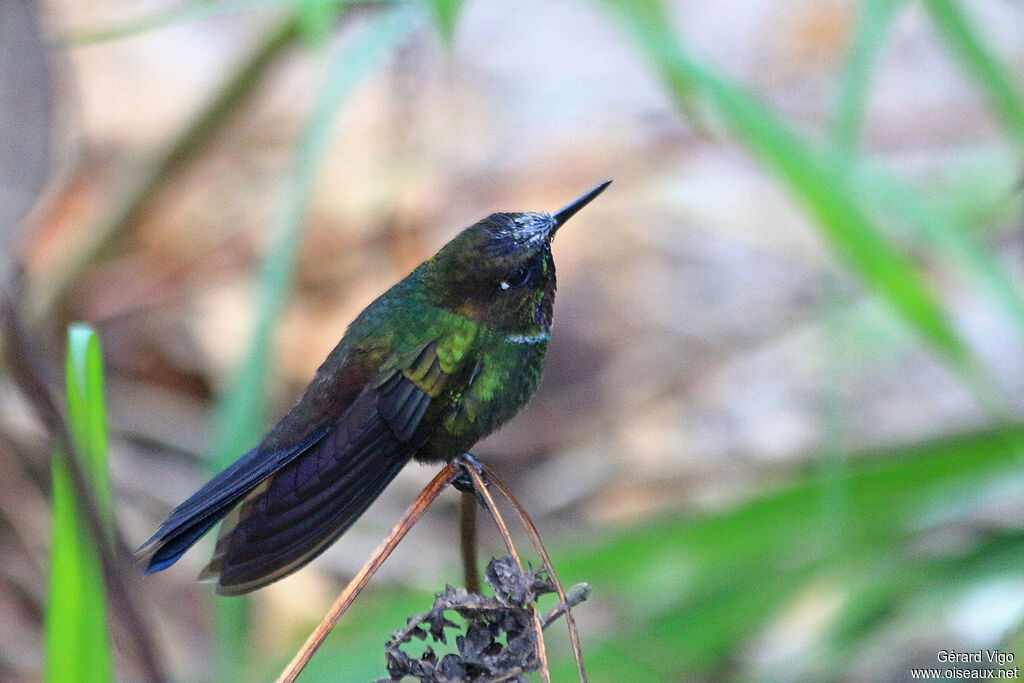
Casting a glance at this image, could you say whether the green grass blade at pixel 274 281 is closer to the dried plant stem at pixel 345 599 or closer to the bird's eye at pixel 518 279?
the bird's eye at pixel 518 279

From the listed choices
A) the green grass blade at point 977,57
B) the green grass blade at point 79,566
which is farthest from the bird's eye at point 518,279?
the green grass blade at point 977,57

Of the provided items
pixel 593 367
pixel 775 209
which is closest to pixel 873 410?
pixel 593 367

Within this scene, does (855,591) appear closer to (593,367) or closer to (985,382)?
(985,382)

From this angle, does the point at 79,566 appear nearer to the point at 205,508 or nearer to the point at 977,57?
the point at 205,508

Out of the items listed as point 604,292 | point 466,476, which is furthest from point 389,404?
point 604,292

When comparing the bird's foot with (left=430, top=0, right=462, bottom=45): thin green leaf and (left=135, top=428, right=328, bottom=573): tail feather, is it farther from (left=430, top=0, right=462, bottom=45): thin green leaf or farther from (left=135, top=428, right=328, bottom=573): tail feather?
(left=430, top=0, right=462, bottom=45): thin green leaf

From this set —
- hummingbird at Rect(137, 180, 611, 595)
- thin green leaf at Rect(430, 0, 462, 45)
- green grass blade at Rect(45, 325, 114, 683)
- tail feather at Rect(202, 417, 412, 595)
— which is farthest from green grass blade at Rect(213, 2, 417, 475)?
green grass blade at Rect(45, 325, 114, 683)
